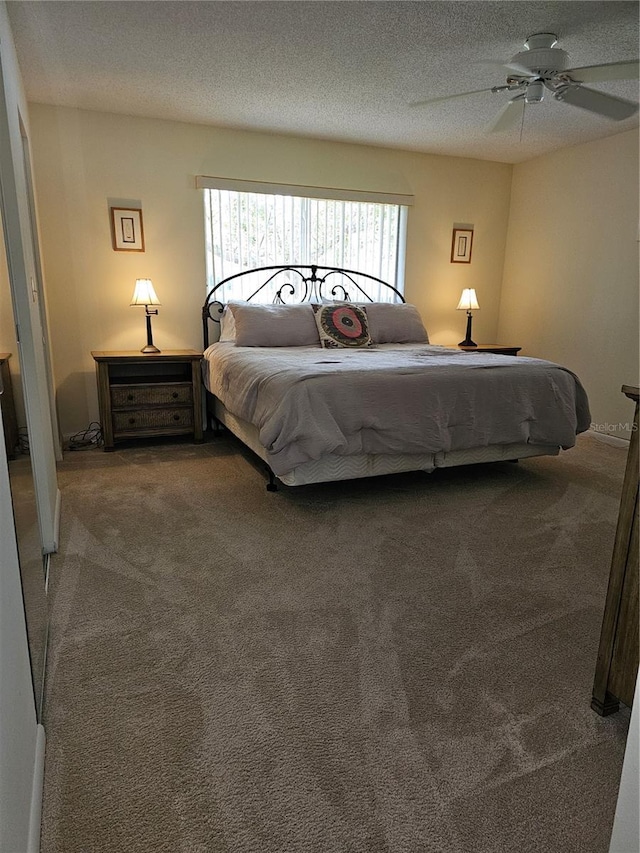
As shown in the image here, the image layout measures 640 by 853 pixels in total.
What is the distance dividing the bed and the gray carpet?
13.9 inches

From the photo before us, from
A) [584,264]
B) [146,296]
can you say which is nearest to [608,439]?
[584,264]

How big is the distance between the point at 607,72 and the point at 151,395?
329 cm

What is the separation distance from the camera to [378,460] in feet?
10.0

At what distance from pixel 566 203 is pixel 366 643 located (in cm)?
447

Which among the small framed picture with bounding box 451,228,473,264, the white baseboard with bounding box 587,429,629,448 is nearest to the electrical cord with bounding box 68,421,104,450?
the small framed picture with bounding box 451,228,473,264

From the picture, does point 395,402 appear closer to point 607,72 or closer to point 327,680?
point 327,680

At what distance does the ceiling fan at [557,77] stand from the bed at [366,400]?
1.44 m

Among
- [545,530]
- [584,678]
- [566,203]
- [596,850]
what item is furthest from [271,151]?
[596,850]

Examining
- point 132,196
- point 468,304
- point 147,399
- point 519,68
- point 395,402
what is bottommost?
point 147,399

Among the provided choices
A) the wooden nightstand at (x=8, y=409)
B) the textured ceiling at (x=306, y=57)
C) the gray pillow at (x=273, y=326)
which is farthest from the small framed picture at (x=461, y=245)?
the wooden nightstand at (x=8, y=409)

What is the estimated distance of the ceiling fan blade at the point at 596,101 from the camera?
112 inches

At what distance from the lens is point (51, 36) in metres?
2.74

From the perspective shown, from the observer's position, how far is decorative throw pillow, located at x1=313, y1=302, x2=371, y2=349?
13.8ft

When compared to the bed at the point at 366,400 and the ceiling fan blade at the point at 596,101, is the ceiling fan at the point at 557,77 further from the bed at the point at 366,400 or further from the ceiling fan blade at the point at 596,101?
the bed at the point at 366,400
